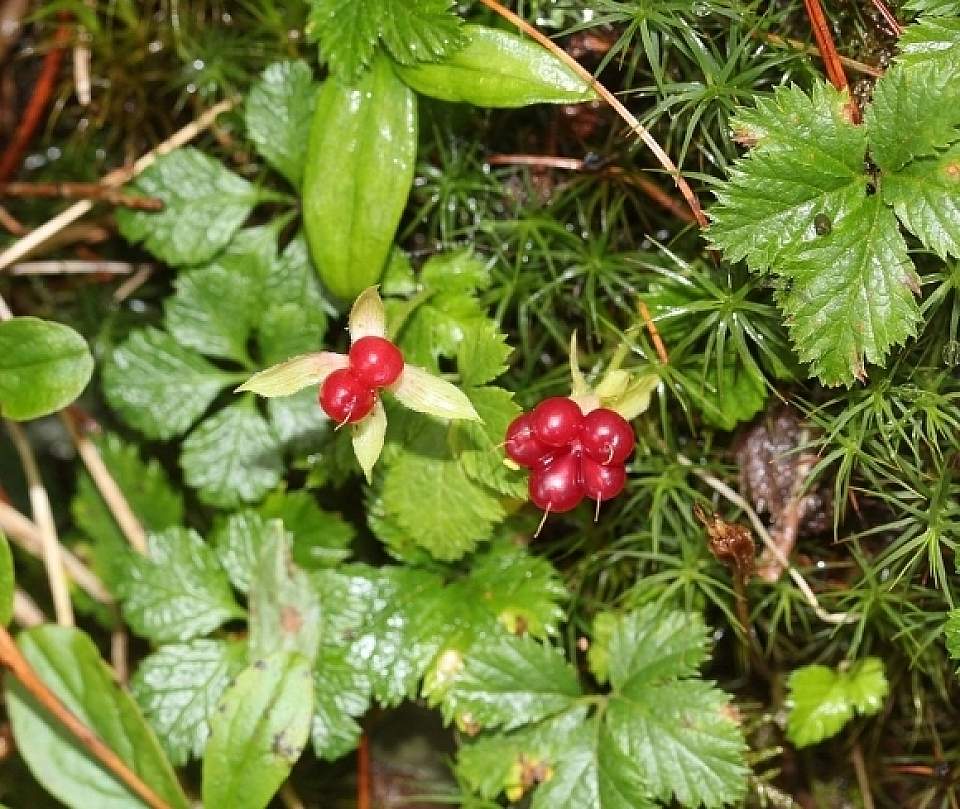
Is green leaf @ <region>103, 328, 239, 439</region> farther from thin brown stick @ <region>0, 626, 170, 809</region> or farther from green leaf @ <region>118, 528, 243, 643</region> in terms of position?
thin brown stick @ <region>0, 626, 170, 809</region>

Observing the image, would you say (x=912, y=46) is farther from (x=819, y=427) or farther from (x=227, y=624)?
(x=227, y=624)

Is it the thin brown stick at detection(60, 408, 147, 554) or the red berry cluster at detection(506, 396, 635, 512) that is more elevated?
the red berry cluster at detection(506, 396, 635, 512)

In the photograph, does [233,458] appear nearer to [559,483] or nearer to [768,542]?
[559,483]

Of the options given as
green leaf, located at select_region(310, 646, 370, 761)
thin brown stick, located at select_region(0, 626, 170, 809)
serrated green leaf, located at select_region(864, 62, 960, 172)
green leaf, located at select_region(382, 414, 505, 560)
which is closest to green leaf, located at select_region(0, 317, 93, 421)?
thin brown stick, located at select_region(0, 626, 170, 809)

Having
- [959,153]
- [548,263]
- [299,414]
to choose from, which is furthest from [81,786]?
[959,153]

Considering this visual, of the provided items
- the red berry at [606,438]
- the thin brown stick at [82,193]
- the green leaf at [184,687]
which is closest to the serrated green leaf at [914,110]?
the red berry at [606,438]

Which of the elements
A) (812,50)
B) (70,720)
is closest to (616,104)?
(812,50)
